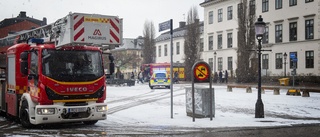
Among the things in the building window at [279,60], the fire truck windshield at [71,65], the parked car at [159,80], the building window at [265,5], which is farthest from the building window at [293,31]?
the fire truck windshield at [71,65]

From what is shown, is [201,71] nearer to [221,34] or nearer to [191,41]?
[191,41]

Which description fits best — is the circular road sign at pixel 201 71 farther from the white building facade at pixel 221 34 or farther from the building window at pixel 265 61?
the white building facade at pixel 221 34

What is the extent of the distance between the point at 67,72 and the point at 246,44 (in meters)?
39.4

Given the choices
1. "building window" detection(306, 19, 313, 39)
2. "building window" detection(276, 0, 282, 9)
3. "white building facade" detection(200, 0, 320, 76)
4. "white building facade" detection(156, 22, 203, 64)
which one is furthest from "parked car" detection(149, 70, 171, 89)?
"white building facade" detection(156, 22, 203, 64)

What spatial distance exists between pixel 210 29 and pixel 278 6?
602 inches

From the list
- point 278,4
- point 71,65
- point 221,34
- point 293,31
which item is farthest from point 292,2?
point 71,65

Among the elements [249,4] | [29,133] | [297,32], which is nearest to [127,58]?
[249,4]

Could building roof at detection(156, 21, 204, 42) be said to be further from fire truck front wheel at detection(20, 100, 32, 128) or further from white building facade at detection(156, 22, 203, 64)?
fire truck front wheel at detection(20, 100, 32, 128)

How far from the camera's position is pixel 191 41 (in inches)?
2379

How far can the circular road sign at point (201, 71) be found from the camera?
12.8 meters

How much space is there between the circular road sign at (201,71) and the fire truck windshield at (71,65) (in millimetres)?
3103

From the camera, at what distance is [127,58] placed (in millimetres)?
70375

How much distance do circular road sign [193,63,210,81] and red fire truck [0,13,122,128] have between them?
272cm

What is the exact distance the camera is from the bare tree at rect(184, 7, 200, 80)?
5991 cm
